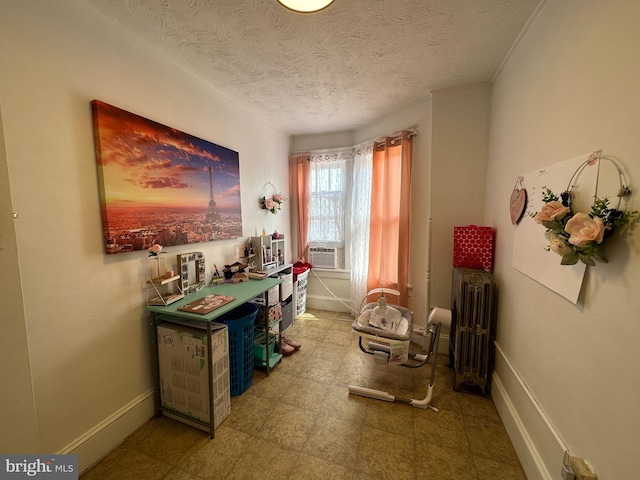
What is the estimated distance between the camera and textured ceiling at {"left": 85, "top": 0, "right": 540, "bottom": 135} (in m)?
1.36

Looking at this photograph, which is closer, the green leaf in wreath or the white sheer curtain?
the green leaf in wreath

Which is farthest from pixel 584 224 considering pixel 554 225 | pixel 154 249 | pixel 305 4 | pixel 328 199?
pixel 328 199

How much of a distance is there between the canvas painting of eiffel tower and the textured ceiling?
58 centimetres

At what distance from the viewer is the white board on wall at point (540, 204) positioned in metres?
0.91

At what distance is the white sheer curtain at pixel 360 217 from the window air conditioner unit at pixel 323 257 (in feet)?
1.02

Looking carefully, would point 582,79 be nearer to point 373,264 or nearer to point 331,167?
point 373,264

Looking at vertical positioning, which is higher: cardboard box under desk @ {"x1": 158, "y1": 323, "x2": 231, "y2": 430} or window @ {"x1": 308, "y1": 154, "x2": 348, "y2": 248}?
window @ {"x1": 308, "y1": 154, "x2": 348, "y2": 248}

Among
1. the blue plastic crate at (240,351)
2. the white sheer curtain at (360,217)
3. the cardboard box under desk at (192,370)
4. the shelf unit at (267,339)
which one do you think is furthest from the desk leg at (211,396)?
the white sheer curtain at (360,217)

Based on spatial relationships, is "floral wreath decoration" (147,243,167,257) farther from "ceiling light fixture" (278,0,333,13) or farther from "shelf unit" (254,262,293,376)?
"ceiling light fixture" (278,0,333,13)

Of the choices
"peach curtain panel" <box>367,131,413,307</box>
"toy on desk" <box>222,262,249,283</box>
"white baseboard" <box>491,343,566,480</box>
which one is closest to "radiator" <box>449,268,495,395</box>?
"white baseboard" <box>491,343,566,480</box>

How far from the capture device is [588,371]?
92cm

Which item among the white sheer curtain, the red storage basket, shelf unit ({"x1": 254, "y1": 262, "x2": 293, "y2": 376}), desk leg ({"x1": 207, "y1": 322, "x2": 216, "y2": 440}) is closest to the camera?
desk leg ({"x1": 207, "y1": 322, "x2": 216, "y2": 440})

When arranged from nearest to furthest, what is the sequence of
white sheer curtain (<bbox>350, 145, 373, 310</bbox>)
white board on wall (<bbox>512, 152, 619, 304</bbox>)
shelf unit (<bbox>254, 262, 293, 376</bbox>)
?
white board on wall (<bbox>512, 152, 619, 304</bbox>)
shelf unit (<bbox>254, 262, 293, 376</bbox>)
white sheer curtain (<bbox>350, 145, 373, 310</bbox>)

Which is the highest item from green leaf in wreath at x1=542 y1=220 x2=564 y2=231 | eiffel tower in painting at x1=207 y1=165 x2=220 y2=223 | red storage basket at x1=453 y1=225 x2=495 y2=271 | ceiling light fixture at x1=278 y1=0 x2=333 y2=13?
ceiling light fixture at x1=278 y1=0 x2=333 y2=13
